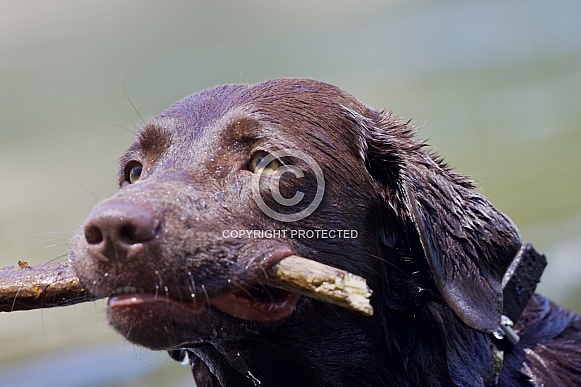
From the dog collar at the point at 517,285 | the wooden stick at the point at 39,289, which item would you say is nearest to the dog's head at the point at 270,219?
the wooden stick at the point at 39,289

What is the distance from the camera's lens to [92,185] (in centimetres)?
1059

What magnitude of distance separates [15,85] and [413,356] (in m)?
16.3

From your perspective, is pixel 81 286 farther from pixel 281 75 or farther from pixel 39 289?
pixel 281 75

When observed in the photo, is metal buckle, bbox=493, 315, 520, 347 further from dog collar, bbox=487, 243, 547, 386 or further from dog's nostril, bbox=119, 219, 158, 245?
dog's nostril, bbox=119, 219, 158, 245

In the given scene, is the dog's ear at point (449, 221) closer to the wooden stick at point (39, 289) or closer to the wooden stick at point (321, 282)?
the wooden stick at point (321, 282)

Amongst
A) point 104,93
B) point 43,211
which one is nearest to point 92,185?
point 43,211

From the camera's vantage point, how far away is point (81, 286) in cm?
318

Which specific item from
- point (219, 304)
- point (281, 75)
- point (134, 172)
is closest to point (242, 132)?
point (134, 172)

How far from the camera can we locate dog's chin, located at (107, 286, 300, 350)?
9.27 feet

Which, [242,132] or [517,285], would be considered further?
[517,285]

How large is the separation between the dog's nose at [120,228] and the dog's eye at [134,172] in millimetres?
784

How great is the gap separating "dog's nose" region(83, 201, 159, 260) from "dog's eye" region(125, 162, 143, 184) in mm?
784

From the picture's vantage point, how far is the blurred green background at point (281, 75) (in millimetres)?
7496

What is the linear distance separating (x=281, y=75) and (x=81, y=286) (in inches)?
496
